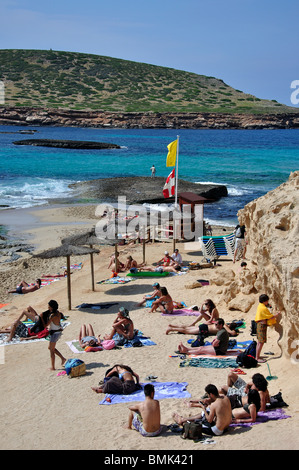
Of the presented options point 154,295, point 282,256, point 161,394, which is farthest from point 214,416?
point 154,295

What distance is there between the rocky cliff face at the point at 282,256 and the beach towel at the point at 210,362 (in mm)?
1006

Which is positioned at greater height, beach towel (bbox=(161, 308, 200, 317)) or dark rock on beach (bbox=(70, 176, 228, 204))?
dark rock on beach (bbox=(70, 176, 228, 204))

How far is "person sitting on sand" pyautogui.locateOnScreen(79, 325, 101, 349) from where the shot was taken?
406 inches

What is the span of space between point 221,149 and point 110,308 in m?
64.5

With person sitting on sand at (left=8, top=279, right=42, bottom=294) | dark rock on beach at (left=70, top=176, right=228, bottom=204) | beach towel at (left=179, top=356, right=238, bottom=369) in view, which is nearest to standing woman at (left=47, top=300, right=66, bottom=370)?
beach towel at (left=179, top=356, right=238, bottom=369)

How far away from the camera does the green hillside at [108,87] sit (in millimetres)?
111438

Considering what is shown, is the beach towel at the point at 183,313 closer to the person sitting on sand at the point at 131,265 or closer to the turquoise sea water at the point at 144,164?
the person sitting on sand at the point at 131,265

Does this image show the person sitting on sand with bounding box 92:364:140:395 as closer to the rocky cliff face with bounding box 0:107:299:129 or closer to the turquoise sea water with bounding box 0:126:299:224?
the turquoise sea water with bounding box 0:126:299:224

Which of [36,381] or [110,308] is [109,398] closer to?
[36,381]

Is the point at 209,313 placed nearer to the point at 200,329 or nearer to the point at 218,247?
the point at 200,329

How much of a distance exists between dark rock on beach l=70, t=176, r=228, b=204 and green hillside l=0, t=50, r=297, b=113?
6949cm

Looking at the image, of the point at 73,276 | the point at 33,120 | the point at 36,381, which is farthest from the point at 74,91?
the point at 36,381

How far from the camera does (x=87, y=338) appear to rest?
34.4 feet

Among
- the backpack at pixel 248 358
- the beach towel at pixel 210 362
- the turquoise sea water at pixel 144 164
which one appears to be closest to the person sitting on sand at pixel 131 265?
the beach towel at pixel 210 362
